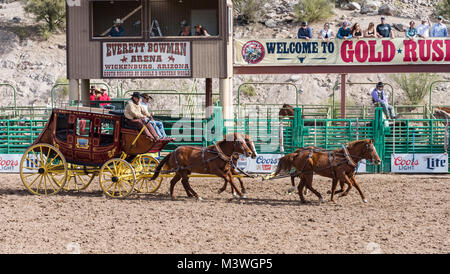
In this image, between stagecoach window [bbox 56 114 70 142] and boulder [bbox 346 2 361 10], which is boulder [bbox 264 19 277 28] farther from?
stagecoach window [bbox 56 114 70 142]

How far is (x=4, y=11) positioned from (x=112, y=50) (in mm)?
25003

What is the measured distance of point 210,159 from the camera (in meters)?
13.5

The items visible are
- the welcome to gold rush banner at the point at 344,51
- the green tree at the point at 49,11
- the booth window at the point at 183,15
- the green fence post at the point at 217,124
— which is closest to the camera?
the green fence post at the point at 217,124

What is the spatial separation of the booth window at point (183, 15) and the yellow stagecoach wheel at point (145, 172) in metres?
8.33

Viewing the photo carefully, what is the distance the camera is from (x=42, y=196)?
541 inches

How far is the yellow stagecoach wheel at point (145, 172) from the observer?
45.4 feet

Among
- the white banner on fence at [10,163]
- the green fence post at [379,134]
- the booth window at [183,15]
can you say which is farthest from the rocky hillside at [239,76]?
the white banner on fence at [10,163]

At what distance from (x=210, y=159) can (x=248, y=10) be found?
26.5 metres

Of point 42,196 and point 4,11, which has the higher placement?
point 4,11

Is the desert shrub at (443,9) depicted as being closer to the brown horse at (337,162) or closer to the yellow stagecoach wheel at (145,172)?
the brown horse at (337,162)

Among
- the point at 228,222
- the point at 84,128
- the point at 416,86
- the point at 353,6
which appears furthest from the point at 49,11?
the point at 228,222

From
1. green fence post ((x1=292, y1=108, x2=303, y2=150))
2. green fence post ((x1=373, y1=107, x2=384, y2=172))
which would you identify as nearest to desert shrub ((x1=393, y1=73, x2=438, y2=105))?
green fence post ((x1=373, y1=107, x2=384, y2=172))
